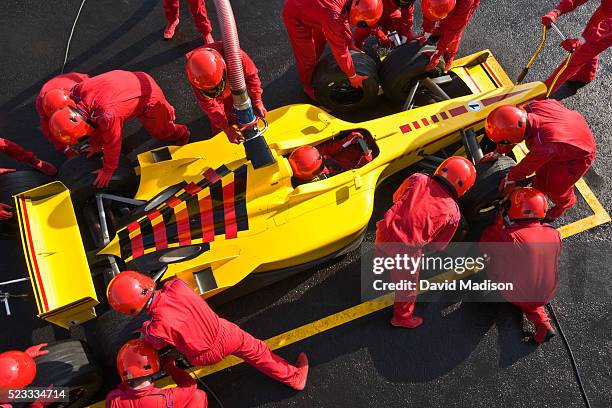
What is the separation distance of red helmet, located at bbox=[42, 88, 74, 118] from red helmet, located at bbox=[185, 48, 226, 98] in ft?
4.16

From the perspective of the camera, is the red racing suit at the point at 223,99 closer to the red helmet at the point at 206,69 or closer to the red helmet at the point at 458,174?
the red helmet at the point at 206,69

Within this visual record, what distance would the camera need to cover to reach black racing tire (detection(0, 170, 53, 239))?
495 cm

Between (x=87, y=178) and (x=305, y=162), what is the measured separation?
219 cm

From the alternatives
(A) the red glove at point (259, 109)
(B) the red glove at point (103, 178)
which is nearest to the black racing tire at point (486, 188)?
(A) the red glove at point (259, 109)

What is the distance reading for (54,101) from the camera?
179 inches

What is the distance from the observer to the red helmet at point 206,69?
13.7 feet

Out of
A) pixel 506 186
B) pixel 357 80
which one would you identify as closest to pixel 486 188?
pixel 506 186

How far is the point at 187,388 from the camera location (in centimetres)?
407

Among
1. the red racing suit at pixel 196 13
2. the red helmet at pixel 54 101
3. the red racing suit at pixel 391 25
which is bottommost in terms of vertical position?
the red helmet at pixel 54 101

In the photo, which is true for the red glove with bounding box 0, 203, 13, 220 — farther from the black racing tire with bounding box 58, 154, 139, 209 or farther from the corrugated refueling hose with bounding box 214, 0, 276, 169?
the corrugated refueling hose with bounding box 214, 0, 276, 169

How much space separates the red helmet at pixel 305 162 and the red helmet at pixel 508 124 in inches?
65.7

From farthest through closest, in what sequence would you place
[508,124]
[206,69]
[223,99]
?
[223,99] → [508,124] → [206,69]

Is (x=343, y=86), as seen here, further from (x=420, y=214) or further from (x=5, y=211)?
(x=5, y=211)

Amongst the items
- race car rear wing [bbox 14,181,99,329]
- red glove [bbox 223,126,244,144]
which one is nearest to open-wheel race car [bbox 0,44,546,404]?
race car rear wing [bbox 14,181,99,329]
